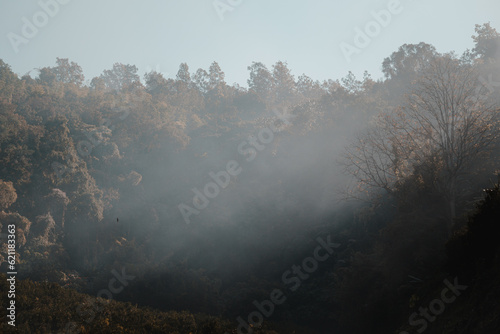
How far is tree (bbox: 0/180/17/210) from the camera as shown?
30.3 meters

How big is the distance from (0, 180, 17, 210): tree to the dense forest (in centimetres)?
12

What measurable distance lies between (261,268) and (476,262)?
22950 millimetres

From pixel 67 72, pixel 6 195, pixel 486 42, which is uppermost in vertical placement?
pixel 67 72

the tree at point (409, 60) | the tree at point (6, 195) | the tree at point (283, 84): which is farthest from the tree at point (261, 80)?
the tree at point (6, 195)

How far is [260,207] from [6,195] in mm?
25006

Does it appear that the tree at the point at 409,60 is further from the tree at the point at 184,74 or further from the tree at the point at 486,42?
the tree at the point at 184,74

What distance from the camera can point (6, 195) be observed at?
30.6 metres

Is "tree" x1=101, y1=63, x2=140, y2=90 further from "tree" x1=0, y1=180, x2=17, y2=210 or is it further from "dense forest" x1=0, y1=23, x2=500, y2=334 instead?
"tree" x1=0, y1=180, x2=17, y2=210

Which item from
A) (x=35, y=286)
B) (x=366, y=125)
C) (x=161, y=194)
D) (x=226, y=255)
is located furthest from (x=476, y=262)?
(x=161, y=194)

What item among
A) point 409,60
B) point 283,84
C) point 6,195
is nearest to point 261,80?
point 283,84

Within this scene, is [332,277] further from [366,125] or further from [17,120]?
[17,120]

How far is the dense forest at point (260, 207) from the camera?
15258 mm

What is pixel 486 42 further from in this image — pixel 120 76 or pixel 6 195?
pixel 120 76

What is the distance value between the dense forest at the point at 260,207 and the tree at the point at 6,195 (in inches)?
4.9
